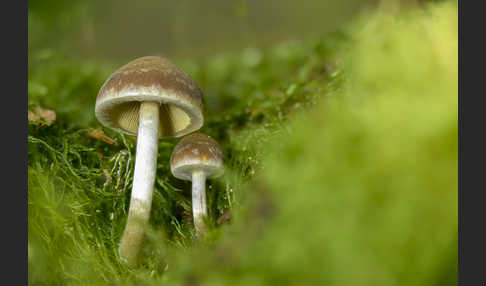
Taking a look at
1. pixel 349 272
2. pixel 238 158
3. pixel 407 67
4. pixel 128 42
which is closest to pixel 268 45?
pixel 128 42

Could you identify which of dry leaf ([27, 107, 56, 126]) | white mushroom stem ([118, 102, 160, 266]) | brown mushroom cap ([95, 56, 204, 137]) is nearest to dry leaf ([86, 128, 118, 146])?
dry leaf ([27, 107, 56, 126])

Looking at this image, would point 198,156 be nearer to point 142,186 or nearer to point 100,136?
point 142,186

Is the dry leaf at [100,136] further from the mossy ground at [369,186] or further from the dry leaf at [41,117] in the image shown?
the mossy ground at [369,186]

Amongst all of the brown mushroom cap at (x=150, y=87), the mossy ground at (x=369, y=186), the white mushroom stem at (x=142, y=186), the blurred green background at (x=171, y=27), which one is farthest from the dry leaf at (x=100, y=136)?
the blurred green background at (x=171, y=27)

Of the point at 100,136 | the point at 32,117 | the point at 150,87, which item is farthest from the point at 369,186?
the point at 32,117

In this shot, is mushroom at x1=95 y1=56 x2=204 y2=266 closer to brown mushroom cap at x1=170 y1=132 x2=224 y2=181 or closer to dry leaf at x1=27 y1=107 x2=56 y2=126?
brown mushroom cap at x1=170 y1=132 x2=224 y2=181
